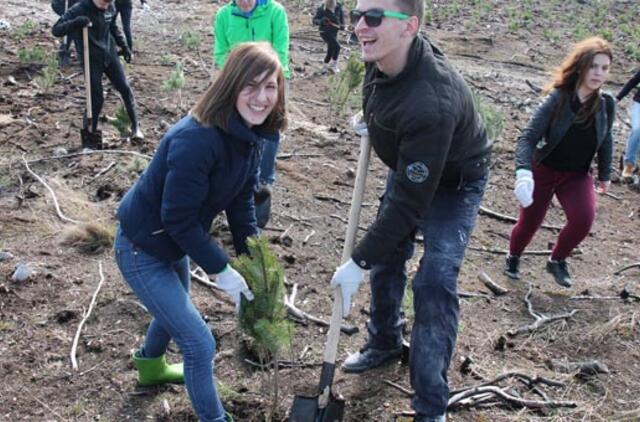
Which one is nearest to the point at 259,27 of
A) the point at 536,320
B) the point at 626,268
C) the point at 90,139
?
the point at 90,139

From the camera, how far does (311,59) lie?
12.2m

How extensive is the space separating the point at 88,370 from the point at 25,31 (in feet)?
33.1

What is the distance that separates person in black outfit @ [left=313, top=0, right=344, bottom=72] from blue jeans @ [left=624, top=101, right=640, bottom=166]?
5.00m

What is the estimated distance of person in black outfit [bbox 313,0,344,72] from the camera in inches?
434

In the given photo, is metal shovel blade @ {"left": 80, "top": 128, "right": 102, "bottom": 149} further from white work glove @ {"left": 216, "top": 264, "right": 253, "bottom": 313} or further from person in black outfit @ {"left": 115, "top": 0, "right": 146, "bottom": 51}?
person in black outfit @ {"left": 115, "top": 0, "right": 146, "bottom": 51}

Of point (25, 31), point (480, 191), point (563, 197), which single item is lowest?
point (25, 31)

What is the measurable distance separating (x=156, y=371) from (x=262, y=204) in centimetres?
201

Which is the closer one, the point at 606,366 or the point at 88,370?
the point at 88,370

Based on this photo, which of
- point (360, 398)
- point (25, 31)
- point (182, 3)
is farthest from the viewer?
point (182, 3)

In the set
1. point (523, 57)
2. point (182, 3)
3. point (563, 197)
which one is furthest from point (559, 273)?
point (182, 3)

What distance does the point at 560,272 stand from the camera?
5105 millimetres

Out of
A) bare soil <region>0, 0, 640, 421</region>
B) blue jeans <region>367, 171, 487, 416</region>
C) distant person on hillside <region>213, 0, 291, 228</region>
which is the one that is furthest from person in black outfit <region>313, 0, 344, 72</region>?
blue jeans <region>367, 171, 487, 416</region>

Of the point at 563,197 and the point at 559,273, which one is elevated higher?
the point at 563,197

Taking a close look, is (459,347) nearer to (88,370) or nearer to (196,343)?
(196,343)
